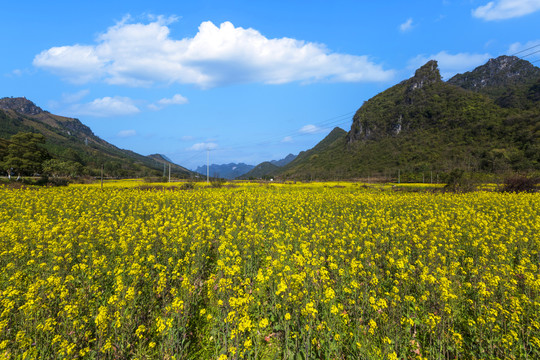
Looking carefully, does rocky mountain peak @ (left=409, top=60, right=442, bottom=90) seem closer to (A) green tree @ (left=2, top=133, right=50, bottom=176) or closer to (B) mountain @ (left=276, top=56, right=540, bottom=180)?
(B) mountain @ (left=276, top=56, right=540, bottom=180)

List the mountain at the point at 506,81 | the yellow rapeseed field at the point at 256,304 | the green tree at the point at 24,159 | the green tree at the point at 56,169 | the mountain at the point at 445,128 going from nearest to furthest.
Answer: the yellow rapeseed field at the point at 256,304 < the green tree at the point at 24,159 < the green tree at the point at 56,169 < the mountain at the point at 445,128 < the mountain at the point at 506,81

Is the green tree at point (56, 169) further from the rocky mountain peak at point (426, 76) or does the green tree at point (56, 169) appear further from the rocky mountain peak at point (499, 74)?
the rocky mountain peak at point (499, 74)

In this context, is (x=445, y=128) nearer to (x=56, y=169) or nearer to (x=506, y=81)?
(x=506, y=81)

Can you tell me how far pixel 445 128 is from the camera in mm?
96875

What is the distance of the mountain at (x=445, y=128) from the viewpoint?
2601 inches

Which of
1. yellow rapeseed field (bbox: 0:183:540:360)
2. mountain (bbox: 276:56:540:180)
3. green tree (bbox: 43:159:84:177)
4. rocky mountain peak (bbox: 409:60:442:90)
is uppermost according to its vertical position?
rocky mountain peak (bbox: 409:60:442:90)

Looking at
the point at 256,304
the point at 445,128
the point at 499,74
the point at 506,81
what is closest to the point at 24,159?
the point at 256,304

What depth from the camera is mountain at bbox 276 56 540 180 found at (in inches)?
2601

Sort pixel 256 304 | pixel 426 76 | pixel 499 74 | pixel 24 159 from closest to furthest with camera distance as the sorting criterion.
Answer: pixel 256 304
pixel 24 159
pixel 426 76
pixel 499 74

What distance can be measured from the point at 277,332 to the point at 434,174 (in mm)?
77268

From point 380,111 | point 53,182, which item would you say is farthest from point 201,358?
point 380,111

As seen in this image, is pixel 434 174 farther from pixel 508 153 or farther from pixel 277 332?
pixel 277 332

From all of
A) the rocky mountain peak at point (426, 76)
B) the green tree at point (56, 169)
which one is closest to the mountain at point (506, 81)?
the rocky mountain peak at point (426, 76)

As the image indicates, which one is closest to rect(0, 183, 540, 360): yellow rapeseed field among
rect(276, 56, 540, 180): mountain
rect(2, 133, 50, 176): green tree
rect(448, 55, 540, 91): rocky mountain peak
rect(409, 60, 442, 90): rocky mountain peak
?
rect(2, 133, 50, 176): green tree
